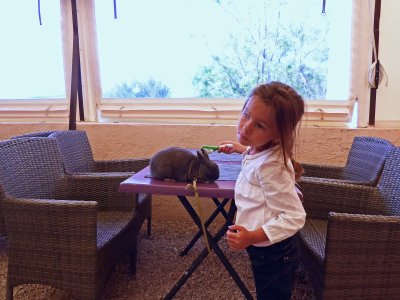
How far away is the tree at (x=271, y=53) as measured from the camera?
2693mm

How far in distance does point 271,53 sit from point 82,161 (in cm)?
171

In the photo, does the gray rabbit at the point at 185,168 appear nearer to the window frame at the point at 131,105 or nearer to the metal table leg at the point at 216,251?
the metal table leg at the point at 216,251

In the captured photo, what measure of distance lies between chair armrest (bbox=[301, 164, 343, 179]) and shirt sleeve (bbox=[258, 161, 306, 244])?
1.33m

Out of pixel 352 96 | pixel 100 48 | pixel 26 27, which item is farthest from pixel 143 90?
pixel 352 96

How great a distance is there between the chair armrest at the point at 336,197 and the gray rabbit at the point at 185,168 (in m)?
0.72

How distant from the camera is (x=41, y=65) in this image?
3039 mm

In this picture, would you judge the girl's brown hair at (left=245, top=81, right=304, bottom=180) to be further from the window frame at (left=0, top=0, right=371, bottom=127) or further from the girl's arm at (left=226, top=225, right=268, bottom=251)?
the window frame at (left=0, top=0, right=371, bottom=127)

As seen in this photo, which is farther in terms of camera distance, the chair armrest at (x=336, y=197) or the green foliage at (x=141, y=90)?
the green foliage at (x=141, y=90)

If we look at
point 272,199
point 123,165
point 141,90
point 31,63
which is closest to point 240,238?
point 272,199

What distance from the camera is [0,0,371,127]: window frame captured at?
2.61 metres

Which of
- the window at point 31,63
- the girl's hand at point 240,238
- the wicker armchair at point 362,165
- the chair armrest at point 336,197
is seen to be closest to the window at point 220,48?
the window at point 31,63

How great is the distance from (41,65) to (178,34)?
4.22 ft

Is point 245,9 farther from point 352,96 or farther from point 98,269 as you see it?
point 98,269

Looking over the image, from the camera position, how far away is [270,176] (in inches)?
42.7
